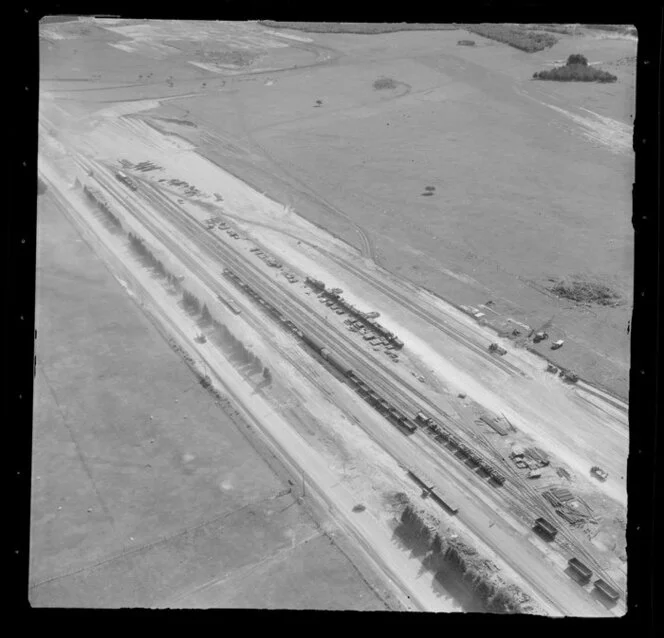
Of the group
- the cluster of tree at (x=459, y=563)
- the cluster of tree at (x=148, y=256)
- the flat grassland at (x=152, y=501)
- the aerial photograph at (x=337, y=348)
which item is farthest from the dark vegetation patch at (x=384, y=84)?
the cluster of tree at (x=459, y=563)

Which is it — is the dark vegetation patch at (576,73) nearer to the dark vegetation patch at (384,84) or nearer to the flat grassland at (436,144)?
the flat grassland at (436,144)

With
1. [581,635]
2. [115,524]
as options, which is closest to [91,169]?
[115,524]

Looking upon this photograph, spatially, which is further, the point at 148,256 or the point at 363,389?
the point at 148,256

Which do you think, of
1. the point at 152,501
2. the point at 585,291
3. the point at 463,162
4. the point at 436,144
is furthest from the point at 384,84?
the point at 152,501

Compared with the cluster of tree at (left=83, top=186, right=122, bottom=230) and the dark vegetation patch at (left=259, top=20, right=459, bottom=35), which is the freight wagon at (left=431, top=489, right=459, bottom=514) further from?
the dark vegetation patch at (left=259, top=20, right=459, bottom=35)

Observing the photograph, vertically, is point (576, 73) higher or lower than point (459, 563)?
higher

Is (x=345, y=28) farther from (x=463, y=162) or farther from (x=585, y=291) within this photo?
(x=585, y=291)

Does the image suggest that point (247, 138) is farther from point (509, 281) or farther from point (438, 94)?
point (509, 281)
